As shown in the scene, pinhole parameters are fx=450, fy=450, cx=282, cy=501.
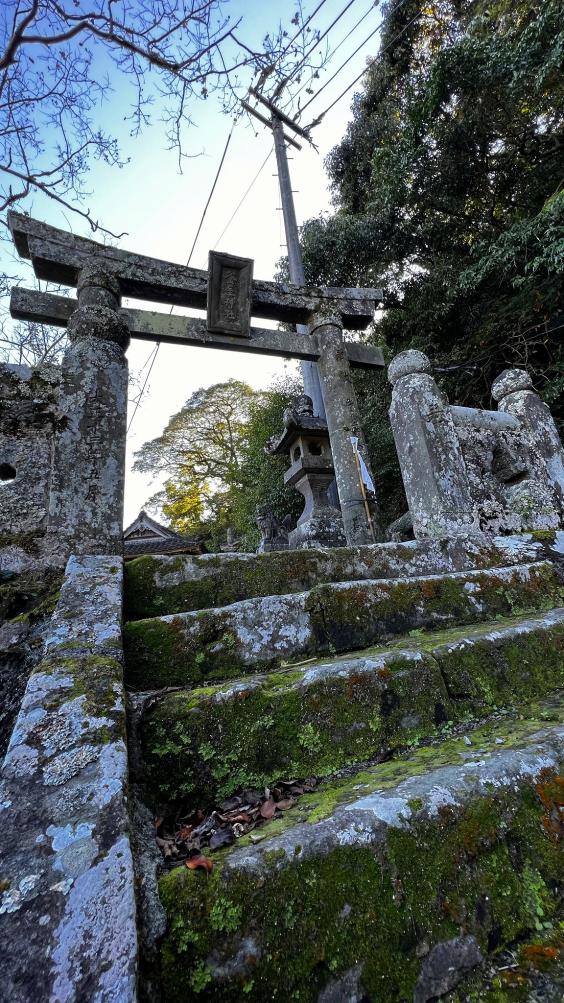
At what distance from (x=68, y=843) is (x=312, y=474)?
6.48 metres

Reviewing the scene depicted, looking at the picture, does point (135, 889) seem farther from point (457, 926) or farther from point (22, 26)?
point (22, 26)

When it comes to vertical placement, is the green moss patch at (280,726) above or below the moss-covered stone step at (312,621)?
below

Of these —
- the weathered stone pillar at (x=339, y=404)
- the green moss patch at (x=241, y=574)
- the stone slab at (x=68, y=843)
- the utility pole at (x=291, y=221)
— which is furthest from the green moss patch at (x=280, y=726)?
the utility pole at (x=291, y=221)

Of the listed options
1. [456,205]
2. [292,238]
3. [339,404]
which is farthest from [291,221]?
[339,404]

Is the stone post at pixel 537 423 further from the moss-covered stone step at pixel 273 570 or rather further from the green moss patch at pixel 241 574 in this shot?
the green moss patch at pixel 241 574

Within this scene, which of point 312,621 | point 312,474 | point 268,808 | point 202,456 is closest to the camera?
point 268,808

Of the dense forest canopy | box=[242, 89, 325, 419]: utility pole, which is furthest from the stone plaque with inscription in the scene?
box=[242, 89, 325, 419]: utility pole

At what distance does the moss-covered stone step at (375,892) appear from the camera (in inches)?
33.6

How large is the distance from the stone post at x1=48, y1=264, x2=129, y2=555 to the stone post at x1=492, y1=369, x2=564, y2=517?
3128mm

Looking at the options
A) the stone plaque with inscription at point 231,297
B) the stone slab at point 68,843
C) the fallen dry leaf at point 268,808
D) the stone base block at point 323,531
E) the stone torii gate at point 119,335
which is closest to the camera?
the stone slab at point 68,843

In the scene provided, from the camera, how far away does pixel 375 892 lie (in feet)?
3.12

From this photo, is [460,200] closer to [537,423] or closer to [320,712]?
[537,423]

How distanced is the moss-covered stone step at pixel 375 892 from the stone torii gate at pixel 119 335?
7.98 ft

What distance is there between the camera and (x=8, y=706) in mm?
1697
